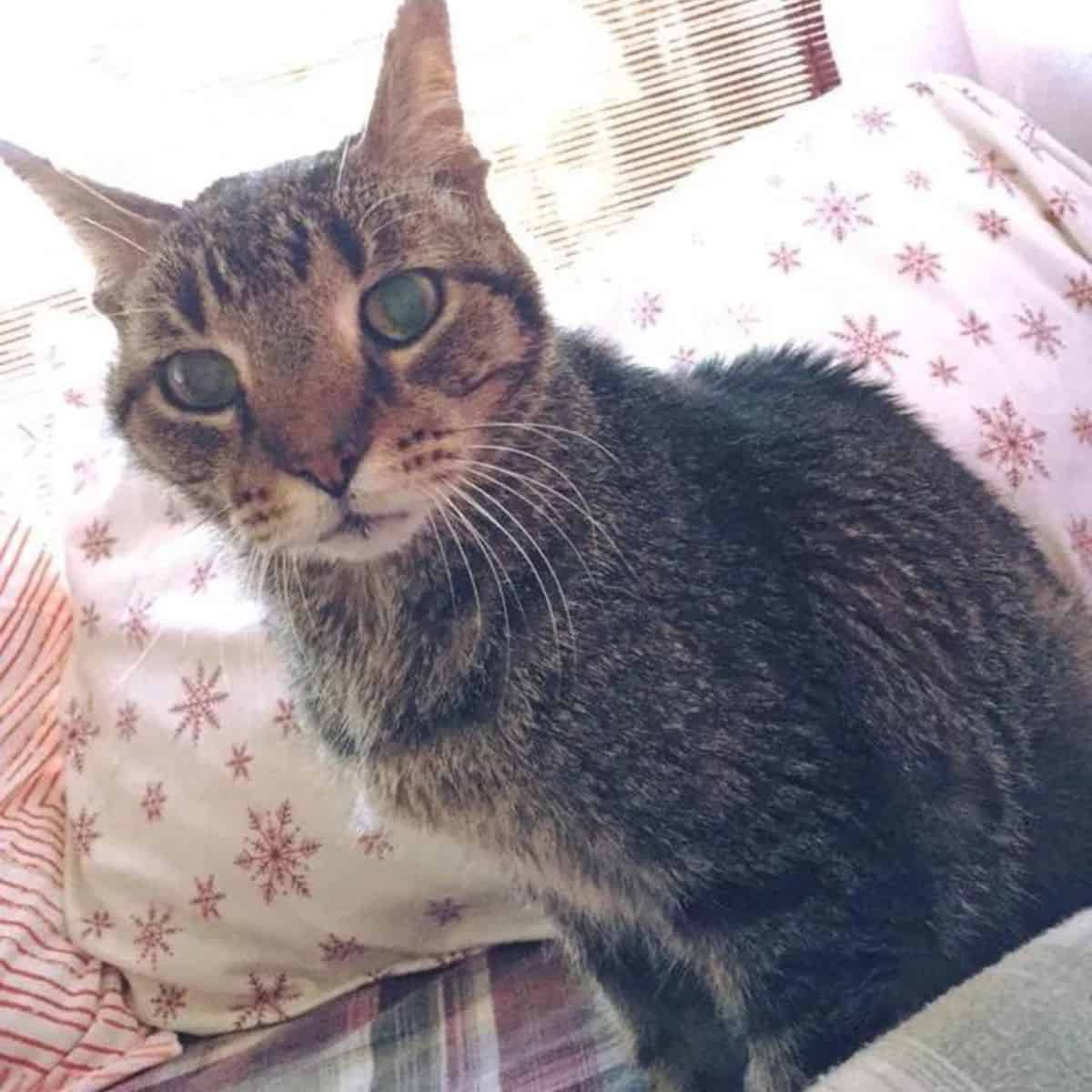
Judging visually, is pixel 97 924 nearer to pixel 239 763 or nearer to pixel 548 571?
pixel 239 763

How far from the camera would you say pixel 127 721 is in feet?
4.14

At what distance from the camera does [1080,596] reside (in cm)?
106

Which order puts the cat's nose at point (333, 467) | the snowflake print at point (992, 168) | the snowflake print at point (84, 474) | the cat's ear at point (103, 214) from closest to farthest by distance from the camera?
the cat's nose at point (333, 467) < the cat's ear at point (103, 214) < the snowflake print at point (992, 168) < the snowflake print at point (84, 474)

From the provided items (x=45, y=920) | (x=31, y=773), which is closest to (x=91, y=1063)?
(x=45, y=920)

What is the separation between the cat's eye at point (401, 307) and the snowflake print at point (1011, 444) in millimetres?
557

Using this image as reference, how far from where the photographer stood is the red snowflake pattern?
123 centimetres

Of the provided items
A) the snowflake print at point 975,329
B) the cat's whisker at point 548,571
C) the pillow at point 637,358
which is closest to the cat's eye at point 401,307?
the cat's whisker at point 548,571

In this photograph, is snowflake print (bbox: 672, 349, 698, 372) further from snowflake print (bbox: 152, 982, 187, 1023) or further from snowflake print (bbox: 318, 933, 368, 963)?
snowflake print (bbox: 152, 982, 187, 1023)

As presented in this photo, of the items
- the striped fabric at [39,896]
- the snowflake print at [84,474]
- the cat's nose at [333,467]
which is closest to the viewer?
the cat's nose at [333,467]

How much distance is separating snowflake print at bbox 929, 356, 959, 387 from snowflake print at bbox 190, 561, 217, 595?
72 cm

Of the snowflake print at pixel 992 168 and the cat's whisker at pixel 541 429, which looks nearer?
the cat's whisker at pixel 541 429

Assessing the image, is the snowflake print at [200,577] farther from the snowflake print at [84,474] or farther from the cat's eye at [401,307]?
the cat's eye at [401,307]

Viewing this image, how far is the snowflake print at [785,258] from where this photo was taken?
4.13 ft

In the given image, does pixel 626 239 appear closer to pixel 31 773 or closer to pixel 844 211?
pixel 844 211
